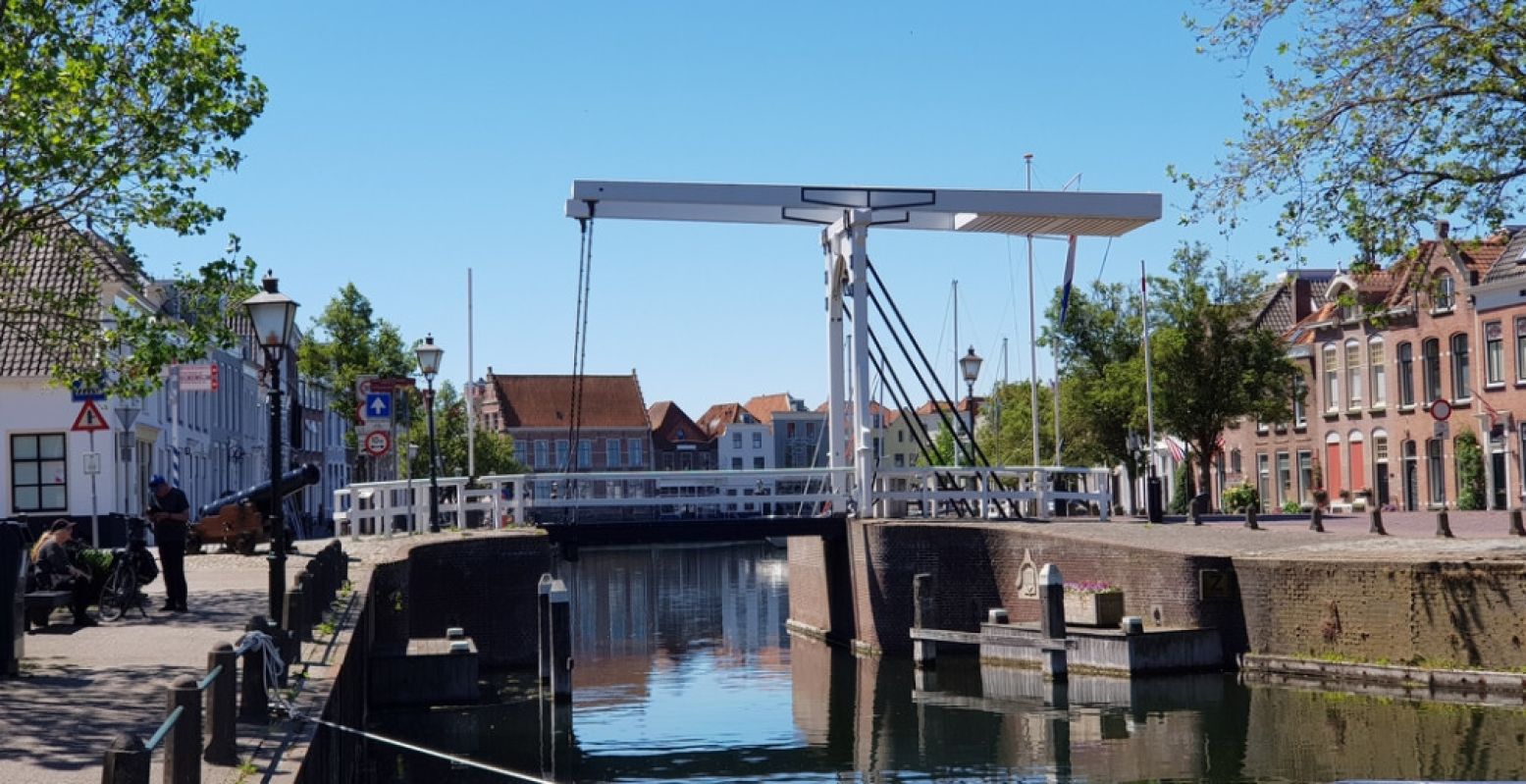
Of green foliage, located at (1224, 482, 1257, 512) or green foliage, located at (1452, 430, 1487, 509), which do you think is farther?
green foliage, located at (1224, 482, 1257, 512)

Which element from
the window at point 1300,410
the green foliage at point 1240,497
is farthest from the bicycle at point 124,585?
the window at point 1300,410

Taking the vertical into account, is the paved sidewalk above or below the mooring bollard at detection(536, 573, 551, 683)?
above

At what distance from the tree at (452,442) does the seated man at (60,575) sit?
36531 millimetres

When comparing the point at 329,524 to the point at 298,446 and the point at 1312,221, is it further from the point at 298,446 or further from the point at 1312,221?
the point at 1312,221

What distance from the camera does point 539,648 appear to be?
23.2m

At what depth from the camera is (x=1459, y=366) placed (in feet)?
141

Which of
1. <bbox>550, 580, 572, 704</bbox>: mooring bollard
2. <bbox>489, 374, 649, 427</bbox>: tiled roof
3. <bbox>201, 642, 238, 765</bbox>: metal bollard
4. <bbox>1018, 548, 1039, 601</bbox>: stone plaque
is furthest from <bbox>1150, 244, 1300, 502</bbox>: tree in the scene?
<bbox>489, 374, 649, 427</bbox>: tiled roof

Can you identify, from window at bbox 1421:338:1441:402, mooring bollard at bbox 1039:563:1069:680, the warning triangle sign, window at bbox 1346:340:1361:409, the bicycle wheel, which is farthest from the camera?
window at bbox 1346:340:1361:409

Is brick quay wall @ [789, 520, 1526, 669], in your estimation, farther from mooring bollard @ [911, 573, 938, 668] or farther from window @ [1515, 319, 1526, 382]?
window @ [1515, 319, 1526, 382]

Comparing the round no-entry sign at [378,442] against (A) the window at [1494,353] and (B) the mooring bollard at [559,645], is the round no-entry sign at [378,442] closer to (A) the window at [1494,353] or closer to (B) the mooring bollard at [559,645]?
(B) the mooring bollard at [559,645]

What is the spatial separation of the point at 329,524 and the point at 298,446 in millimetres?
3256

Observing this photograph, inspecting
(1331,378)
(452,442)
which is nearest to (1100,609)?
(1331,378)

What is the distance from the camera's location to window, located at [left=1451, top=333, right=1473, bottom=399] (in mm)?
42719

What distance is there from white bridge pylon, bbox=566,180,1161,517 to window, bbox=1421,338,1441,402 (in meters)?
18.9
